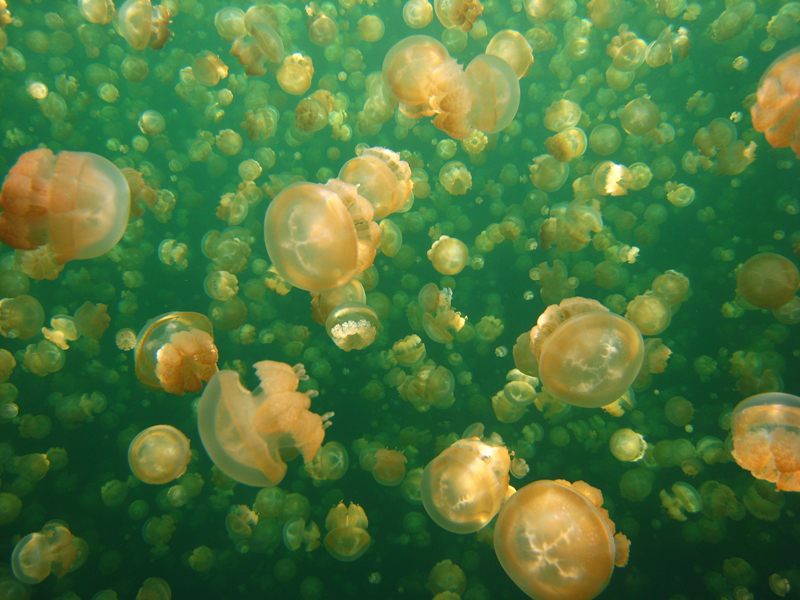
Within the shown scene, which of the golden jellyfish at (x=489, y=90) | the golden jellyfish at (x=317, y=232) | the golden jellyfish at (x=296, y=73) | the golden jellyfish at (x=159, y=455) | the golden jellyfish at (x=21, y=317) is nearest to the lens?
the golden jellyfish at (x=317, y=232)

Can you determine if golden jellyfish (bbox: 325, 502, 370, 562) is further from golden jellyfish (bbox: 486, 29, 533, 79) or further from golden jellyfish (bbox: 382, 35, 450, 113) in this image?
golden jellyfish (bbox: 486, 29, 533, 79)

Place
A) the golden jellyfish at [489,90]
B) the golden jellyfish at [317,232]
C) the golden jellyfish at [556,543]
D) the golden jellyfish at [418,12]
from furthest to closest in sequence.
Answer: the golden jellyfish at [418,12] < the golden jellyfish at [489,90] < the golden jellyfish at [317,232] < the golden jellyfish at [556,543]

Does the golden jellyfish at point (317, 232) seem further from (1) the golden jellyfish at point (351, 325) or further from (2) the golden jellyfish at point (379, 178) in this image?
(1) the golden jellyfish at point (351, 325)

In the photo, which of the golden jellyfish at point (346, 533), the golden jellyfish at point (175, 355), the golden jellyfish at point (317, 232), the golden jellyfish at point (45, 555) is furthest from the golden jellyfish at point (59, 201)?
the golden jellyfish at point (346, 533)

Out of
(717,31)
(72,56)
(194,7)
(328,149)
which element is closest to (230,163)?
(328,149)

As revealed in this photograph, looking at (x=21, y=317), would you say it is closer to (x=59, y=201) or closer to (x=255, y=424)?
(x=59, y=201)

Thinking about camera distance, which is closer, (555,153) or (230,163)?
(555,153)

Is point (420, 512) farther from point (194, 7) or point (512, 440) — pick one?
point (194, 7)
